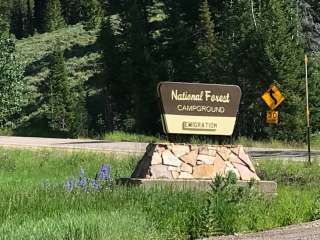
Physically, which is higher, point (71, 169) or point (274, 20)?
point (274, 20)

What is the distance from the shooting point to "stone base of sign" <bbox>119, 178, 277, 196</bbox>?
1204cm

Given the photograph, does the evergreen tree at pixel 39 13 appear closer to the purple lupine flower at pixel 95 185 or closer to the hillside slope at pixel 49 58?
the hillside slope at pixel 49 58

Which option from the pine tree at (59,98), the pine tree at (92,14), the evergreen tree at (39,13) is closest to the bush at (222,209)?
the pine tree at (59,98)

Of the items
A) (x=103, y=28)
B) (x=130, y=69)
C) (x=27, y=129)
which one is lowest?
(x=27, y=129)

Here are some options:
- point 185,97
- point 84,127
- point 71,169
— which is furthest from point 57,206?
point 84,127

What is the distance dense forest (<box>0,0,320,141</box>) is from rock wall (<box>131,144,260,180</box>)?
24493 mm

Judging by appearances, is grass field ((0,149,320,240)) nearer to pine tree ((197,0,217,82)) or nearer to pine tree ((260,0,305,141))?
pine tree ((260,0,305,141))

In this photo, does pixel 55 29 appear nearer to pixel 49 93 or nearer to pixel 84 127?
pixel 49 93

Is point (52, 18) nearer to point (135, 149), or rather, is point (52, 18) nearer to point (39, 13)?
point (39, 13)

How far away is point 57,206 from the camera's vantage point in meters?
9.52

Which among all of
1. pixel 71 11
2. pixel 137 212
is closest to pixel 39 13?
pixel 71 11

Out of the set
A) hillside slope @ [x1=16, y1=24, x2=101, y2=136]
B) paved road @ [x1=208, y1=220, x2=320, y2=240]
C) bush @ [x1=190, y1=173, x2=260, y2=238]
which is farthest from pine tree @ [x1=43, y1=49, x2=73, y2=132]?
paved road @ [x1=208, y1=220, x2=320, y2=240]

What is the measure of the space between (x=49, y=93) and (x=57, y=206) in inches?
2342

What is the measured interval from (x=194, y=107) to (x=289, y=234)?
16.6ft
